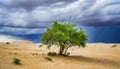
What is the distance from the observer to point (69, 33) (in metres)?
38.2

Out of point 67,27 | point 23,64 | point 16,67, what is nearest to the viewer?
point 16,67

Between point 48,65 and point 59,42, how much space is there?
450 inches

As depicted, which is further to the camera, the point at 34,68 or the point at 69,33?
the point at 69,33

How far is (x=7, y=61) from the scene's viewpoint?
2566cm

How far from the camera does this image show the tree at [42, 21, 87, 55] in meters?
37.3

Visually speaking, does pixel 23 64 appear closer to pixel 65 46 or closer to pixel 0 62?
pixel 0 62

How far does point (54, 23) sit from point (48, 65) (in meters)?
13.5

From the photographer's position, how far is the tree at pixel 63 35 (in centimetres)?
3734

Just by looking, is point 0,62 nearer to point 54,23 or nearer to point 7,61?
point 7,61

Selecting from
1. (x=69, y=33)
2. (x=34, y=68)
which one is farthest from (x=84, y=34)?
(x=34, y=68)

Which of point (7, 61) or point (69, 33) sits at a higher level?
point (69, 33)

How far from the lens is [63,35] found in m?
36.6

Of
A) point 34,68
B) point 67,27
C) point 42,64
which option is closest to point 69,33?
point 67,27

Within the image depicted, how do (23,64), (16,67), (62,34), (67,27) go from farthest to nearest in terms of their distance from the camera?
Answer: (67,27), (62,34), (23,64), (16,67)
